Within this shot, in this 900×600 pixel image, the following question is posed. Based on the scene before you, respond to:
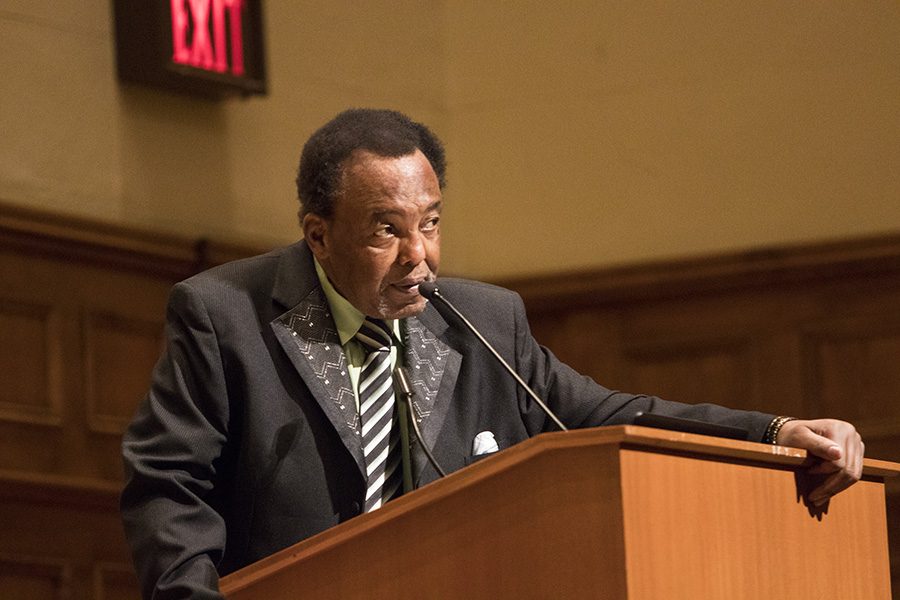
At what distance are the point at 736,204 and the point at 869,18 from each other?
924mm

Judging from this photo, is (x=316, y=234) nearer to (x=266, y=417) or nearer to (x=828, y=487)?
(x=266, y=417)

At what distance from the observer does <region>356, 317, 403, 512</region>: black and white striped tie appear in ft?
10.9

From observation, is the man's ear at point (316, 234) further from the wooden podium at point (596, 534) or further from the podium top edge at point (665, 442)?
the podium top edge at point (665, 442)

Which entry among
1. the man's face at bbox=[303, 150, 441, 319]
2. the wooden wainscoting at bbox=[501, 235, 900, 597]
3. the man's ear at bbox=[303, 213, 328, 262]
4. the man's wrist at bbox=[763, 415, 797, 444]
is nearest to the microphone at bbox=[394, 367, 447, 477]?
the man's face at bbox=[303, 150, 441, 319]

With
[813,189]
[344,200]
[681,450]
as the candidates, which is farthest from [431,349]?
[813,189]

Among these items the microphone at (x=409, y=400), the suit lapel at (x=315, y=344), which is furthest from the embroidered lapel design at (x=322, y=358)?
the microphone at (x=409, y=400)

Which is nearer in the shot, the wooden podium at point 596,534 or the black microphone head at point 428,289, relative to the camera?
the wooden podium at point 596,534

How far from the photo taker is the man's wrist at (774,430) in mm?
3135

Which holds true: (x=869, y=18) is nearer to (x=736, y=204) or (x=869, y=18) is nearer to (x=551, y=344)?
(x=736, y=204)

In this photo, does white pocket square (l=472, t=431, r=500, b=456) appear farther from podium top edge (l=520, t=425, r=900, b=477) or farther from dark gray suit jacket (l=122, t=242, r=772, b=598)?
podium top edge (l=520, t=425, r=900, b=477)

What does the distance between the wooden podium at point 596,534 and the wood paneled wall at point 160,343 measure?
3.43 meters

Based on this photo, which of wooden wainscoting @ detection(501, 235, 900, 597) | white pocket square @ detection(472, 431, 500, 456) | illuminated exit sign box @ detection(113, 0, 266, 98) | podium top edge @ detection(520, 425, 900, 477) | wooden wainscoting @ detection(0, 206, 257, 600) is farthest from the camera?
wooden wainscoting @ detection(501, 235, 900, 597)

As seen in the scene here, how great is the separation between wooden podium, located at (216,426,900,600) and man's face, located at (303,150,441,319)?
0.69 metres

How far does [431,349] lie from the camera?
3.50 m
